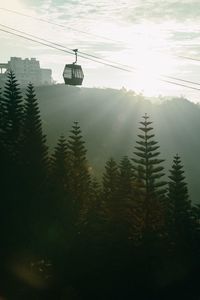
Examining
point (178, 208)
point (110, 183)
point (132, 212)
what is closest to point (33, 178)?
point (110, 183)

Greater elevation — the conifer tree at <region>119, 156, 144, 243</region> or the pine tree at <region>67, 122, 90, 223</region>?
the pine tree at <region>67, 122, 90, 223</region>

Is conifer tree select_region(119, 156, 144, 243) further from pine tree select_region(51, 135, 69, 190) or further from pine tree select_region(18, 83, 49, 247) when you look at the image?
pine tree select_region(51, 135, 69, 190)

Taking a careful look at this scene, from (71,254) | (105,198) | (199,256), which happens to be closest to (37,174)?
(105,198)

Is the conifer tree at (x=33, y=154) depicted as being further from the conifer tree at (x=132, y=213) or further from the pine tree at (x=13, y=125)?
the conifer tree at (x=132, y=213)

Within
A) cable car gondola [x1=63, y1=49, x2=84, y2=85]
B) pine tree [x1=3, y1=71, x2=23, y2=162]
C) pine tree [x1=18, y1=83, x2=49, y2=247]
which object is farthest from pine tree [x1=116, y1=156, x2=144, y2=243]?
pine tree [x1=3, y1=71, x2=23, y2=162]

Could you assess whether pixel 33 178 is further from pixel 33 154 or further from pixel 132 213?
pixel 132 213

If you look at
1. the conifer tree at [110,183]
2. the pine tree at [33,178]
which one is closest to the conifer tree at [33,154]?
the pine tree at [33,178]

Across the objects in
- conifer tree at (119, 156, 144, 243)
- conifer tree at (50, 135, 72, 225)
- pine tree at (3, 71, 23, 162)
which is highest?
pine tree at (3, 71, 23, 162)

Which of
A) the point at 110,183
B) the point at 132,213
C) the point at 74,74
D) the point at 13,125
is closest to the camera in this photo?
the point at 132,213
